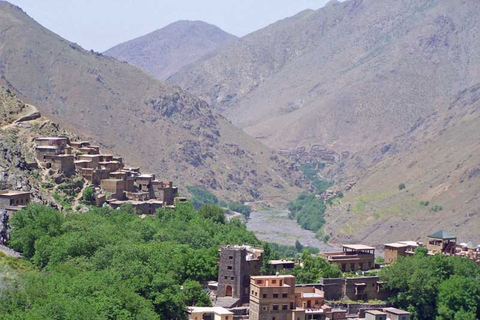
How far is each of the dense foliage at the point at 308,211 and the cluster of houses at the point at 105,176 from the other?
6853 cm

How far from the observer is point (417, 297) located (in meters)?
74.4

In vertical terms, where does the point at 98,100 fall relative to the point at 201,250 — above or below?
above

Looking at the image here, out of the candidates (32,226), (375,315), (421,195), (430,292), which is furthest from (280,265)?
(421,195)

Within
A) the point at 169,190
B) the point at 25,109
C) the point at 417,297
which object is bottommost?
the point at 417,297

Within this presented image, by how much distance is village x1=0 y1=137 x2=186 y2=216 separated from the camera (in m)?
90.5

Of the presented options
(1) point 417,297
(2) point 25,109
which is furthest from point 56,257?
(2) point 25,109

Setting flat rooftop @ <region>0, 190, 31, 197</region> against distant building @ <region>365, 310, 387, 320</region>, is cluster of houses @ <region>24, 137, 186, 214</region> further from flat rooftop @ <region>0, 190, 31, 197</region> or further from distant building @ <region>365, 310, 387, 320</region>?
distant building @ <region>365, 310, 387, 320</region>

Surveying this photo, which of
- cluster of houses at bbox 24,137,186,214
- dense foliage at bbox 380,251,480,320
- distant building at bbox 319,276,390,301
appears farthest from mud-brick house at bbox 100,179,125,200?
dense foliage at bbox 380,251,480,320

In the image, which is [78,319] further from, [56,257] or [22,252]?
[22,252]

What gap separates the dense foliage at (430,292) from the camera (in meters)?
73.9

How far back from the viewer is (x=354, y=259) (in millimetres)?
79062

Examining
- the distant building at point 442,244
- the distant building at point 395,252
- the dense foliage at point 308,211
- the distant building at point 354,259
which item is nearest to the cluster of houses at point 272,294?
the distant building at point 354,259

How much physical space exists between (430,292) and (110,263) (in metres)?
23.5

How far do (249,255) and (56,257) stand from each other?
1284 centimetres
